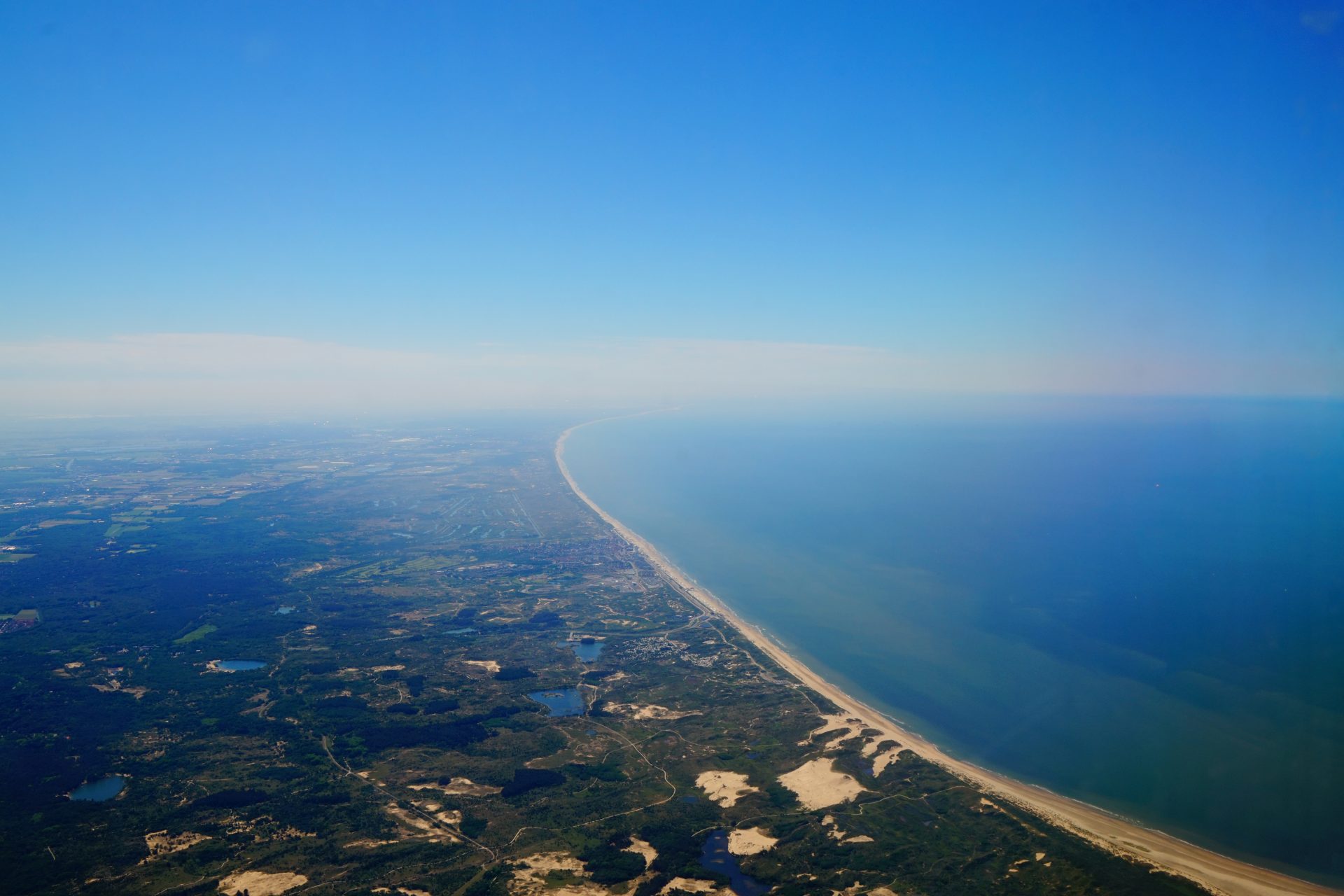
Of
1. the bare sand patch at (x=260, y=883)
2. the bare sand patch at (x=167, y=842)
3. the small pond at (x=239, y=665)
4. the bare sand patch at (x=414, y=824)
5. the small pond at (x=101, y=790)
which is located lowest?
the bare sand patch at (x=414, y=824)

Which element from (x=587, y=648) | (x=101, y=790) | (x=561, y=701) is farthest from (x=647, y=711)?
(x=101, y=790)

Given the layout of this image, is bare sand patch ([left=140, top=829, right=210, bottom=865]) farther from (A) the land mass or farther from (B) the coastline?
(B) the coastline

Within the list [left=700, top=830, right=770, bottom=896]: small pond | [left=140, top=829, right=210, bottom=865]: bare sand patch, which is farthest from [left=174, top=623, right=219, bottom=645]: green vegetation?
[left=700, top=830, right=770, bottom=896]: small pond

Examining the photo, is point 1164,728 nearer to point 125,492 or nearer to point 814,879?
point 814,879

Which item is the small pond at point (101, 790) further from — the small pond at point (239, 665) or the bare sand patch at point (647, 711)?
the bare sand patch at point (647, 711)

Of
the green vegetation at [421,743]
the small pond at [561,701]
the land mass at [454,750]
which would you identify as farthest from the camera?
the small pond at [561,701]

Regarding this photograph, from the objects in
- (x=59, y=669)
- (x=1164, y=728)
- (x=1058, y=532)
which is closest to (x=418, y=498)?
(x=59, y=669)

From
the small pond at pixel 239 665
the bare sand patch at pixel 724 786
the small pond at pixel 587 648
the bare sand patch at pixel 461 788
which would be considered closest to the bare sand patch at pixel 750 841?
the bare sand patch at pixel 724 786
